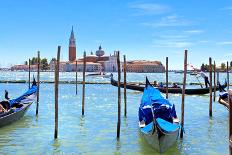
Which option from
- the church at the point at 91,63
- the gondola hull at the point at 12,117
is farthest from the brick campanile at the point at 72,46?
the gondola hull at the point at 12,117

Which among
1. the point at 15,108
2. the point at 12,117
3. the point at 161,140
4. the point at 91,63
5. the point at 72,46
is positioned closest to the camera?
the point at 161,140

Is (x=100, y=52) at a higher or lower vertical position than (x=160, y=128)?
higher

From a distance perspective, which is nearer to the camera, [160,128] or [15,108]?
[160,128]

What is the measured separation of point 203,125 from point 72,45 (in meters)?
138

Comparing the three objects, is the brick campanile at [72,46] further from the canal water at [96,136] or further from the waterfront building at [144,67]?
the canal water at [96,136]

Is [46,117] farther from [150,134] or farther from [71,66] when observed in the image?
[71,66]

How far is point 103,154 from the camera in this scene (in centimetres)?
934

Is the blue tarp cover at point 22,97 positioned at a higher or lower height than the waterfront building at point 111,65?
lower

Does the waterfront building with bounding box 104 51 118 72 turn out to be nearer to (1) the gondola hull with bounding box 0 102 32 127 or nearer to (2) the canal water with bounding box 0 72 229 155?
(2) the canal water with bounding box 0 72 229 155

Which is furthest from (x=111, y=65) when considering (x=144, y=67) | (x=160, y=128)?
(x=160, y=128)

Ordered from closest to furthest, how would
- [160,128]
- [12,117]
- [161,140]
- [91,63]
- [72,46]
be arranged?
[160,128] < [161,140] < [12,117] < [91,63] < [72,46]

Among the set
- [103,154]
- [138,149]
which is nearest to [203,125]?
[138,149]

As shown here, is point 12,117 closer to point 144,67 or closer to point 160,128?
point 160,128

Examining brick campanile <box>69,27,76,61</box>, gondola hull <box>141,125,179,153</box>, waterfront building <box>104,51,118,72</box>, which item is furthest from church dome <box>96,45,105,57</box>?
gondola hull <box>141,125,179,153</box>
